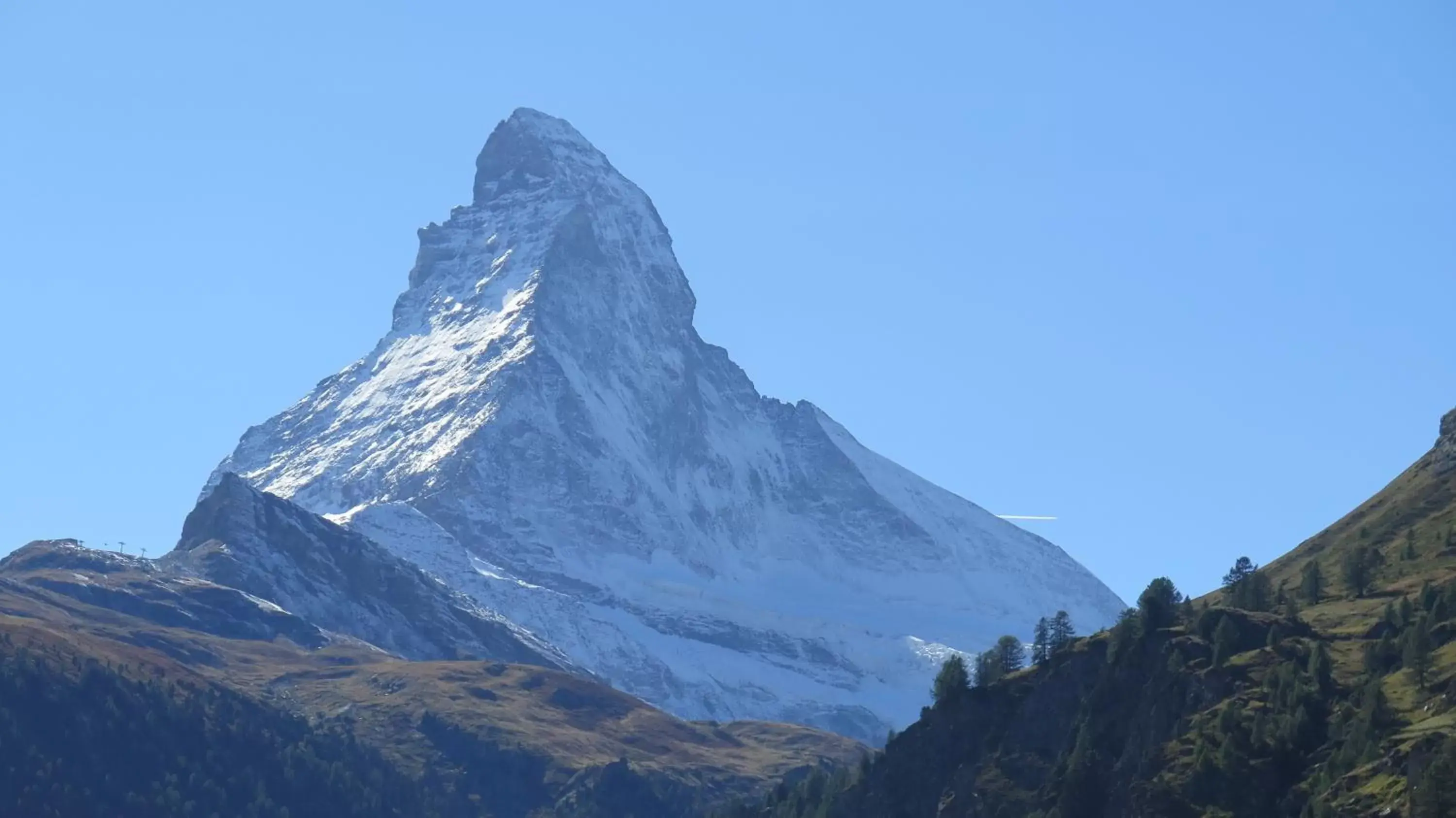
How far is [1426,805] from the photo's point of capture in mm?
154500

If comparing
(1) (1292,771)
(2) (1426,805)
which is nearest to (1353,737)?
(1) (1292,771)

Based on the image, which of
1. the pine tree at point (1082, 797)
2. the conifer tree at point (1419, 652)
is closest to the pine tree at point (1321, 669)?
the conifer tree at point (1419, 652)

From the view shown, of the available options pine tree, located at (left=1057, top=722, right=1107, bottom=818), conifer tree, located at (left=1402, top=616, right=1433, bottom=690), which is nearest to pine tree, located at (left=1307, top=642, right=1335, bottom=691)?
conifer tree, located at (left=1402, top=616, right=1433, bottom=690)

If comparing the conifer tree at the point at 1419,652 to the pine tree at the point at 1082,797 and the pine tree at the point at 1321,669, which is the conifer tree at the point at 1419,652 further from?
the pine tree at the point at 1082,797

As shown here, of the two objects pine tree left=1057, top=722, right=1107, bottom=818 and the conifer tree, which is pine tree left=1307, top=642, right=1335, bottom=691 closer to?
the conifer tree

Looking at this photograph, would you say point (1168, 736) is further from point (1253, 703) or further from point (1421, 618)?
point (1421, 618)

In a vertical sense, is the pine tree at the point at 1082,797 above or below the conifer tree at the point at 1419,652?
below

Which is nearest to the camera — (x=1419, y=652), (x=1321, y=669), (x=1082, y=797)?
(x=1419, y=652)

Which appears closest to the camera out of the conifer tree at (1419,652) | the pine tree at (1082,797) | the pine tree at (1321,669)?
the conifer tree at (1419,652)

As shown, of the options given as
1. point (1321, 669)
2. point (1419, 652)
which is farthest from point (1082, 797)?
point (1419, 652)

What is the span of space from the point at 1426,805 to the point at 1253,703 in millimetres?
39265

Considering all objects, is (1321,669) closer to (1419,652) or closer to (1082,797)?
(1419,652)

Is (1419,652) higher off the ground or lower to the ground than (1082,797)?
higher

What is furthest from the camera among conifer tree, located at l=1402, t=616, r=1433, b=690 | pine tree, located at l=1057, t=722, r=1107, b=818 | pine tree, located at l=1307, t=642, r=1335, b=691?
pine tree, located at l=1057, t=722, r=1107, b=818
